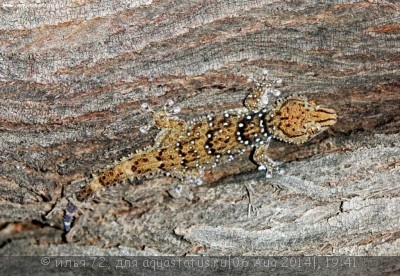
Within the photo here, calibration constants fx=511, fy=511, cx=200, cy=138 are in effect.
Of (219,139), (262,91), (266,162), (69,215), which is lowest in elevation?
(69,215)

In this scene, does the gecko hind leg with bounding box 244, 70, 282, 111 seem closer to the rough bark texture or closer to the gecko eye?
the rough bark texture

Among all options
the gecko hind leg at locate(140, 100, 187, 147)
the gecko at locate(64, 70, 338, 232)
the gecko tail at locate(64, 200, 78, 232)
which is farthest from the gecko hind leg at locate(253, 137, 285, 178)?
the gecko tail at locate(64, 200, 78, 232)

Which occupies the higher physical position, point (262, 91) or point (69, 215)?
point (262, 91)

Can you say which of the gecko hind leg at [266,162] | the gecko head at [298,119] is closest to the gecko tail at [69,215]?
the gecko hind leg at [266,162]

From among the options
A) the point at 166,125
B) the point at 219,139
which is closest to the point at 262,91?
the point at 219,139

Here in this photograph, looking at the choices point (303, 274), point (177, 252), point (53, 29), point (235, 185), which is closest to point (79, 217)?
point (177, 252)

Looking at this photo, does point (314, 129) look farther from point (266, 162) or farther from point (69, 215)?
point (69, 215)

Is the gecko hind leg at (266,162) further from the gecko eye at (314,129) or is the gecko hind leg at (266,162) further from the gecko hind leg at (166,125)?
the gecko hind leg at (166,125)
